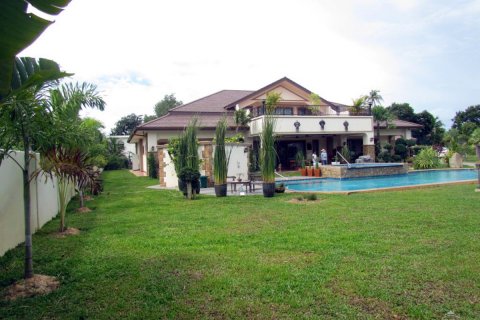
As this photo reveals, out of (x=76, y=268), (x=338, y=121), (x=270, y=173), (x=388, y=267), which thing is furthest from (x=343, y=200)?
(x=338, y=121)

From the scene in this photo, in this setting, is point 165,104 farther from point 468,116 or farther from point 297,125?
point 468,116

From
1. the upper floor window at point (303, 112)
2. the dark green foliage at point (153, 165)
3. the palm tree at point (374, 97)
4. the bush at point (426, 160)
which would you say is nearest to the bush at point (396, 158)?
the bush at point (426, 160)

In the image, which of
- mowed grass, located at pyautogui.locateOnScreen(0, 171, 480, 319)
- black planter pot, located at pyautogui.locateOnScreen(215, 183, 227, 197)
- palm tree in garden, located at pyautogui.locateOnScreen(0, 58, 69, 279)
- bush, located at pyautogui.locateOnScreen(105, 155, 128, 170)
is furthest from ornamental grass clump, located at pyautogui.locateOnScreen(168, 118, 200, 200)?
bush, located at pyautogui.locateOnScreen(105, 155, 128, 170)

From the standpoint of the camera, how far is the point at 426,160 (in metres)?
26.6

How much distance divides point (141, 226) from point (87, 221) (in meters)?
2.02

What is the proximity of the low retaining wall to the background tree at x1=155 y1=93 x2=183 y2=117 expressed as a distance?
43.9m

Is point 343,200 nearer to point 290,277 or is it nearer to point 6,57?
point 290,277

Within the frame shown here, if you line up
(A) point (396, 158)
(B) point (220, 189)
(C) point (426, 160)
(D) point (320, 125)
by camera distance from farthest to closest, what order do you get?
1. (A) point (396, 158)
2. (D) point (320, 125)
3. (C) point (426, 160)
4. (B) point (220, 189)

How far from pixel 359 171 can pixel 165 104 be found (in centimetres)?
4588

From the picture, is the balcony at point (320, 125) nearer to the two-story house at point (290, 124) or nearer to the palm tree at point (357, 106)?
the two-story house at point (290, 124)

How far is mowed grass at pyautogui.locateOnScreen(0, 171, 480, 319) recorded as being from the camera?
3947 mm

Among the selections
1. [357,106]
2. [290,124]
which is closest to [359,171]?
[290,124]

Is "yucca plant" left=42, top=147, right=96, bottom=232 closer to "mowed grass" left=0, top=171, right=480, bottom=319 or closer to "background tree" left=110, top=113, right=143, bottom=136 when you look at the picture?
"mowed grass" left=0, top=171, right=480, bottom=319

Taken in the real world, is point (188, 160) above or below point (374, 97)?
below
